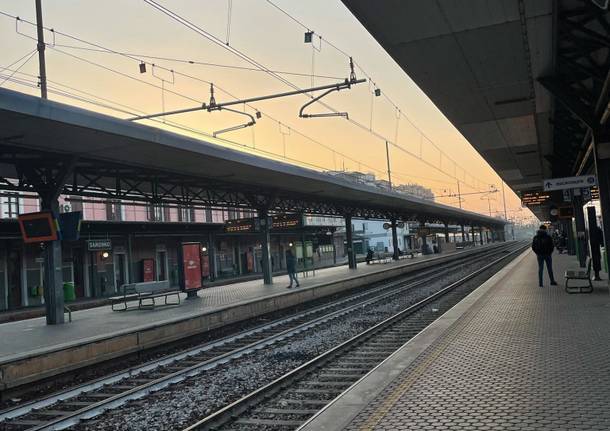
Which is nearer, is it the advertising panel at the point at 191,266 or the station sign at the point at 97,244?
the advertising panel at the point at 191,266

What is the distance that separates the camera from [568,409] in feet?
15.8

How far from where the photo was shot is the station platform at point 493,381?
15.8 ft

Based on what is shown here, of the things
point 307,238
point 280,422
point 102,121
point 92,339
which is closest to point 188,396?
point 280,422

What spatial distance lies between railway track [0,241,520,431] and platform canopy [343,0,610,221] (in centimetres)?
635

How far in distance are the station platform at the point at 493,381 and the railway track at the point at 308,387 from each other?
Answer: 0.76 metres

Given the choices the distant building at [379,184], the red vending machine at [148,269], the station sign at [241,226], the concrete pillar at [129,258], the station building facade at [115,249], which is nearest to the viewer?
the station building facade at [115,249]

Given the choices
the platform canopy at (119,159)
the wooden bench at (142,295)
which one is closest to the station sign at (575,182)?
the platform canopy at (119,159)

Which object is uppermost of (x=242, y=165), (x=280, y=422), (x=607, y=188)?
(x=242, y=165)

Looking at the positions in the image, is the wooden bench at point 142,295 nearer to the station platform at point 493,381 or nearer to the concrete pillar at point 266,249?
the concrete pillar at point 266,249

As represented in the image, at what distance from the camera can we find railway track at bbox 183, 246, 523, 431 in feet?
20.4

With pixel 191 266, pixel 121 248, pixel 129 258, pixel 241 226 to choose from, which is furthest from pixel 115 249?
pixel 191 266

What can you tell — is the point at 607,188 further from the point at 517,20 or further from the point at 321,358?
the point at 321,358

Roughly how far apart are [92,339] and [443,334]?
6.65 metres

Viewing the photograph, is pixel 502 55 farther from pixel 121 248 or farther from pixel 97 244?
pixel 121 248
